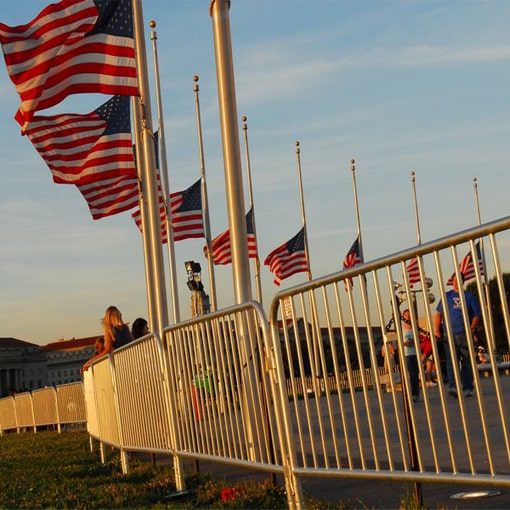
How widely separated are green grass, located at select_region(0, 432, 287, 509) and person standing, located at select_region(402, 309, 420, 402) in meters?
2.18

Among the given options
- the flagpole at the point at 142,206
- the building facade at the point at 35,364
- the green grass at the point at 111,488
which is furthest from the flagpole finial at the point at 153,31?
the building facade at the point at 35,364

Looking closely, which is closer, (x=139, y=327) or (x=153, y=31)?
(x=139, y=327)

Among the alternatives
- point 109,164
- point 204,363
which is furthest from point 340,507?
point 109,164

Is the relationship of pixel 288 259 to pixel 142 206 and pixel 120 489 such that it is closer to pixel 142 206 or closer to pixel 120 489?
pixel 142 206

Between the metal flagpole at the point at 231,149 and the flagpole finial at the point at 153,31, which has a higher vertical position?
the flagpole finial at the point at 153,31

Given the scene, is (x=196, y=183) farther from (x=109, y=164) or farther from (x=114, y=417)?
(x=114, y=417)

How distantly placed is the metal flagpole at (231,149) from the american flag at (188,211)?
17.4 meters

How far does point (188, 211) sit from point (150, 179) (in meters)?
10.9

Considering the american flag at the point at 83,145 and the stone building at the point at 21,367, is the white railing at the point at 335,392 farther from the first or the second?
the stone building at the point at 21,367

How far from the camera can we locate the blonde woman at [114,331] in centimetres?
1519

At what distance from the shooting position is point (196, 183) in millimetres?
30578

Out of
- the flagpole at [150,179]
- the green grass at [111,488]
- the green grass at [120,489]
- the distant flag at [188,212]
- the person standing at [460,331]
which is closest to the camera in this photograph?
the person standing at [460,331]

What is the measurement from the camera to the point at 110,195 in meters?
20.6

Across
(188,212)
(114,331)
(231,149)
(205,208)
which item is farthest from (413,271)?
(205,208)
